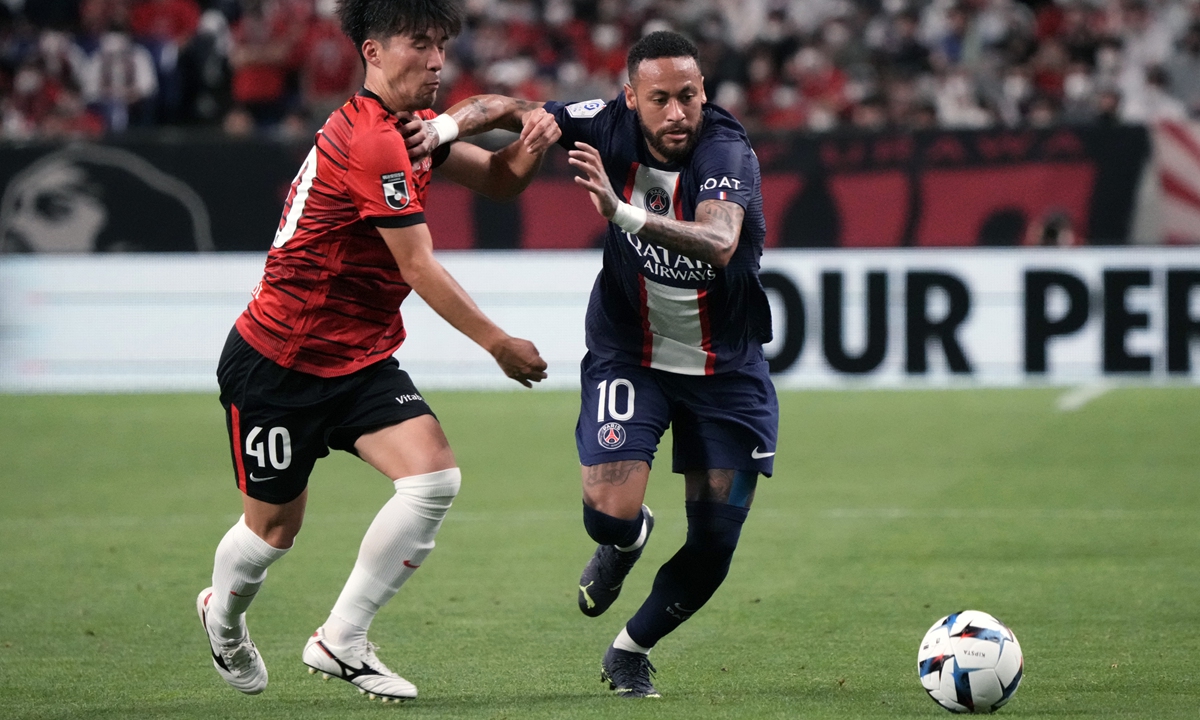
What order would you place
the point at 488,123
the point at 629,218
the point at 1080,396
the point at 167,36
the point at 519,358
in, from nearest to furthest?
the point at 519,358 < the point at 629,218 < the point at 488,123 < the point at 1080,396 < the point at 167,36

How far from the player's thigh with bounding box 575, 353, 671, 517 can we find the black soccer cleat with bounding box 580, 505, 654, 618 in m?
0.30

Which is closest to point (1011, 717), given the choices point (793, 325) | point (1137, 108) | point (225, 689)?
point (225, 689)

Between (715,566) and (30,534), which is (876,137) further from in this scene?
(715,566)

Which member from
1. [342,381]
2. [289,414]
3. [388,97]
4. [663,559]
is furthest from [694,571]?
[663,559]

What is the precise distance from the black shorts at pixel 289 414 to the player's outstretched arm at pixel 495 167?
0.85 metres

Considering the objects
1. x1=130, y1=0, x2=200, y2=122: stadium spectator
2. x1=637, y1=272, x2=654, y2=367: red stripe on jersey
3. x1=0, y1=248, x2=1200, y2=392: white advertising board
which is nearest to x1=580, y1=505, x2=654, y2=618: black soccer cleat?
x1=637, y1=272, x2=654, y2=367: red stripe on jersey

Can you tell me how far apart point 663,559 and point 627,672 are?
255 cm

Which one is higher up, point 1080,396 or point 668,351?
point 668,351

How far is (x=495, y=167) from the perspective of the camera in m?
5.43

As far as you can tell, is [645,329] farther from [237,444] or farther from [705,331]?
[237,444]

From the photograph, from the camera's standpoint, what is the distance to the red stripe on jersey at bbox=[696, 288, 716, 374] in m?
5.31

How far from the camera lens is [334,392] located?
16.2 ft

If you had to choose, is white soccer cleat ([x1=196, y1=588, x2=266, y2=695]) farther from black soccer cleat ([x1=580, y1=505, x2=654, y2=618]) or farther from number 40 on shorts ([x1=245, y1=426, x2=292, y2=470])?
black soccer cleat ([x1=580, y1=505, x2=654, y2=618])

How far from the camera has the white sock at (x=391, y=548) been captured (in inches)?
192
